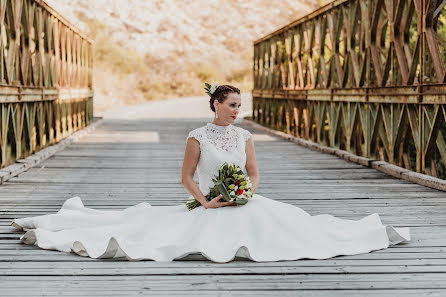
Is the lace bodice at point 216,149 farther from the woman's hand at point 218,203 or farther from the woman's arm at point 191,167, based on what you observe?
the woman's hand at point 218,203

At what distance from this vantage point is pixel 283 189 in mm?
8711

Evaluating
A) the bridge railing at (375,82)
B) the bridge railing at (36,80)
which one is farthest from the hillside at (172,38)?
the bridge railing at (375,82)

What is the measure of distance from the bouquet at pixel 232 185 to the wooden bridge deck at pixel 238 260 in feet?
1.73

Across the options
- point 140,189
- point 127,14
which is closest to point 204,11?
point 127,14

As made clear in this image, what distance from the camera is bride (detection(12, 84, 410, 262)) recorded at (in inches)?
198

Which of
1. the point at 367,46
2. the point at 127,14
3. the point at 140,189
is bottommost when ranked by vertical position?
the point at 140,189

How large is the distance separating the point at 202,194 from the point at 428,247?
160 centimetres

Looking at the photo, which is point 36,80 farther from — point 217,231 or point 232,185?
point 217,231

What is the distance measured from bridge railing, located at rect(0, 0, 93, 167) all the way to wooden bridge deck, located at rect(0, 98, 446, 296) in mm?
598

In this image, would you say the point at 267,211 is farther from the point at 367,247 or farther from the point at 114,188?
the point at 114,188

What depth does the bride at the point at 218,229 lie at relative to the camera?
5031 mm

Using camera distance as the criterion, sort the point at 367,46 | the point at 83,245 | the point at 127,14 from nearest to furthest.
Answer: the point at 83,245, the point at 367,46, the point at 127,14

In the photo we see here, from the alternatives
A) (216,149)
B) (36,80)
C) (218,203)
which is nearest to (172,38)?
(36,80)

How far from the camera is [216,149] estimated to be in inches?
219
